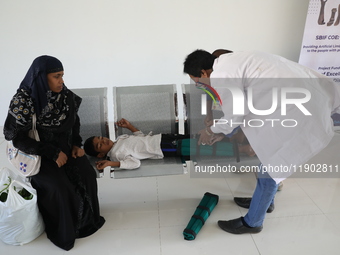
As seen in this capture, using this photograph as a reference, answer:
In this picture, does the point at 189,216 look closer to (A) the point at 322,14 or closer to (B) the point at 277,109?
(B) the point at 277,109

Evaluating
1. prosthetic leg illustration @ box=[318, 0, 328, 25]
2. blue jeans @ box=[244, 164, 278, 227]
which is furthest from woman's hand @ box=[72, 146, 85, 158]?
prosthetic leg illustration @ box=[318, 0, 328, 25]

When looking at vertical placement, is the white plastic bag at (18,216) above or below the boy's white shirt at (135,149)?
below

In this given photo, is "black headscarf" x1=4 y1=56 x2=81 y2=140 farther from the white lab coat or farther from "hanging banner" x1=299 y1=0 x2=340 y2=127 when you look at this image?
"hanging banner" x1=299 y1=0 x2=340 y2=127

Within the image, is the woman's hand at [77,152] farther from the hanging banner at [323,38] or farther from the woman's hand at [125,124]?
the hanging banner at [323,38]

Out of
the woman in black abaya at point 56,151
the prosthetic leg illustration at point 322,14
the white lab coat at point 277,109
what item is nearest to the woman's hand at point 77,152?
the woman in black abaya at point 56,151

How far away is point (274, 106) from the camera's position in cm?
177

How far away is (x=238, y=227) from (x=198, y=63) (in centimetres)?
121

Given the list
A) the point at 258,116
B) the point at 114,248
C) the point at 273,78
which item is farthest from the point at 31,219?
the point at 273,78

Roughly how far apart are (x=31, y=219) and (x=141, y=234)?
30.6 inches

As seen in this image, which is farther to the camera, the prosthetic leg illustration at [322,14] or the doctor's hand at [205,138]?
the prosthetic leg illustration at [322,14]

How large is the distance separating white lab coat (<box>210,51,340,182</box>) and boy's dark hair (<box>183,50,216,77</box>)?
0.09 meters

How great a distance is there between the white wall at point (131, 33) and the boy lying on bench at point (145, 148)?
1.54 meters

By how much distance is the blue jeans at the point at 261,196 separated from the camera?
1.97 metres

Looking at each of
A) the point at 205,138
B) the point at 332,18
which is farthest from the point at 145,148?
the point at 332,18
